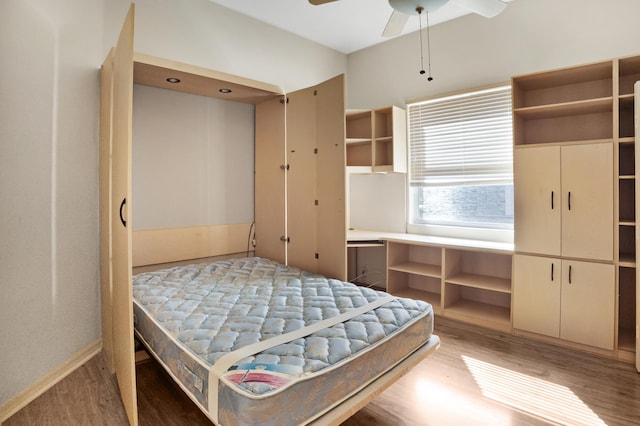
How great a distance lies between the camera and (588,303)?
2.65 meters

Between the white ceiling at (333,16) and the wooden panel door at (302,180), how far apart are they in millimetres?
925

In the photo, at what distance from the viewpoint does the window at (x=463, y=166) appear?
11.5 ft

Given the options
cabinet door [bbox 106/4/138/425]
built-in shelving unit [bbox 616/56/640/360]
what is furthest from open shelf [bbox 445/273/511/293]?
cabinet door [bbox 106/4/138/425]

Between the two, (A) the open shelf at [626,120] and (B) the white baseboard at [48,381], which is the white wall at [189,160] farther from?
(A) the open shelf at [626,120]


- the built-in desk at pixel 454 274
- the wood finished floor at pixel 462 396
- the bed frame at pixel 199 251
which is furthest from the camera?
the built-in desk at pixel 454 274

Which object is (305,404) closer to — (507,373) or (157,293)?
(157,293)

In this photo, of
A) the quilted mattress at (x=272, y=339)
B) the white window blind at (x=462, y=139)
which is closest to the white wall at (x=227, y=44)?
the white window blind at (x=462, y=139)

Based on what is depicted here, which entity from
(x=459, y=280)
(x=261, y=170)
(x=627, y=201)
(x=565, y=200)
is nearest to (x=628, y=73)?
(x=627, y=201)

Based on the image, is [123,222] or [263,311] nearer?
[123,222]

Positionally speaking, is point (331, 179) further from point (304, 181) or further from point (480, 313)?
point (480, 313)

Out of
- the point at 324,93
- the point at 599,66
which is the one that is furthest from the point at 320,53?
the point at 599,66

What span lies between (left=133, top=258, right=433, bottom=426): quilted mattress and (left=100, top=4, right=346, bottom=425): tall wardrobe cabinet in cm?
26

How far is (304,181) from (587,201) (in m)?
2.23

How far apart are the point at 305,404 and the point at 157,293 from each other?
4.63 feet
